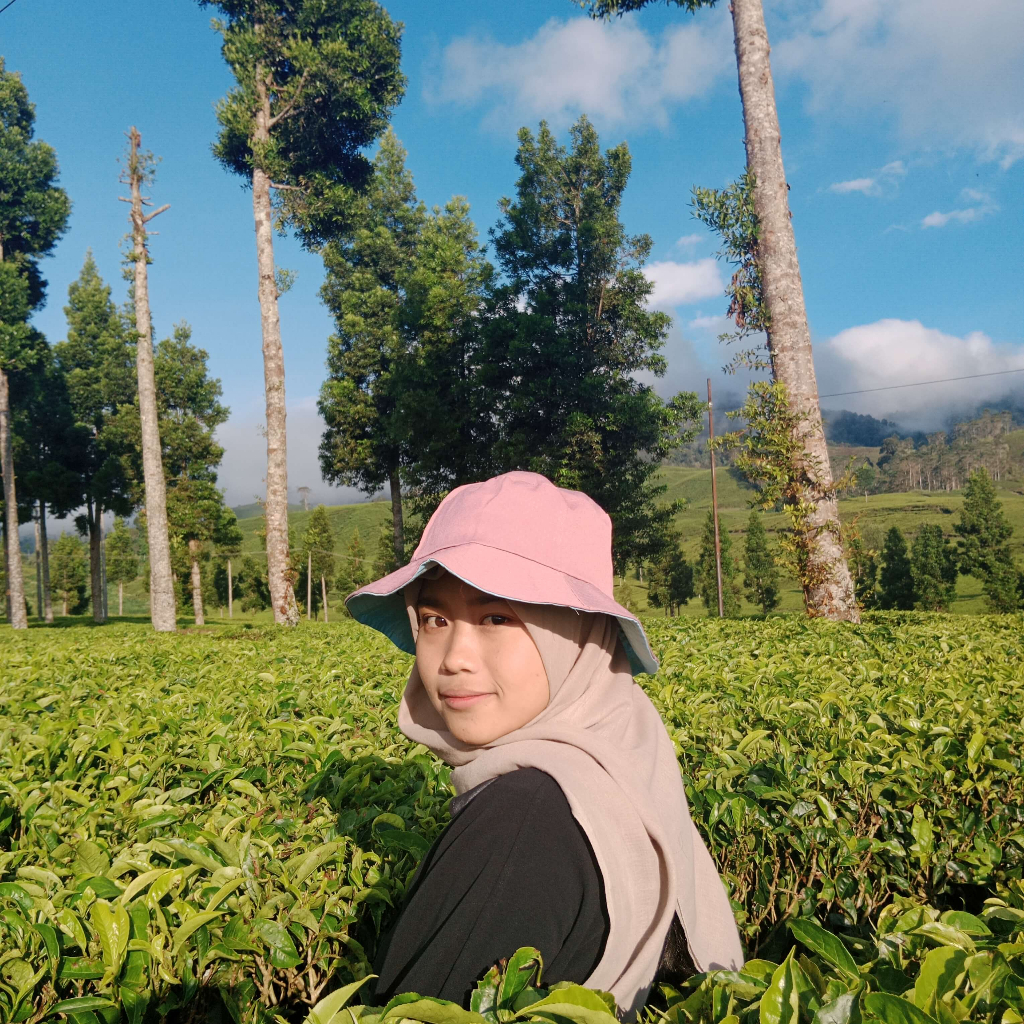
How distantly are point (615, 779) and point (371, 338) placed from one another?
989 inches

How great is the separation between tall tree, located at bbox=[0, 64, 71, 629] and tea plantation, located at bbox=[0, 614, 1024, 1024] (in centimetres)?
1835

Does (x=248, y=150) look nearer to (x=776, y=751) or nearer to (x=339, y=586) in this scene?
(x=776, y=751)

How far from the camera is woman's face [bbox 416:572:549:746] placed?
4.52ft

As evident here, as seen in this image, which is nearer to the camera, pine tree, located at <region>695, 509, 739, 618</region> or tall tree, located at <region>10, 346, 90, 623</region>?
tall tree, located at <region>10, 346, 90, 623</region>

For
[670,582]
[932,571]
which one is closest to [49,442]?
[670,582]

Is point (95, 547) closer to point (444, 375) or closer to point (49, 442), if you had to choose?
point (49, 442)

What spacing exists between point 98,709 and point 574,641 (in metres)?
2.44

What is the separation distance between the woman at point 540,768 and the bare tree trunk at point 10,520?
2023 cm

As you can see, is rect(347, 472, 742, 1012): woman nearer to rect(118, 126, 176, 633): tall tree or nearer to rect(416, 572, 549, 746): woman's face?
rect(416, 572, 549, 746): woman's face

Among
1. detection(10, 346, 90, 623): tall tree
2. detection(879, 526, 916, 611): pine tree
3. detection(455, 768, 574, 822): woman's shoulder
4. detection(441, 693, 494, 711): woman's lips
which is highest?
detection(10, 346, 90, 623): tall tree

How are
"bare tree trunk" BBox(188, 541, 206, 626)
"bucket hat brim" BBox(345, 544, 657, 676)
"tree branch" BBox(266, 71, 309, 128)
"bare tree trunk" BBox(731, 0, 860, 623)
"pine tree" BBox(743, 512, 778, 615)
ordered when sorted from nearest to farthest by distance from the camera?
"bucket hat brim" BBox(345, 544, 657, 676) → "bare tree trunk" BBox(731, 0, 860, 623) → "tree branch" BBox(266, 71, 309, 128) → "bare tree trunk" BBox(188, 541, 206, 626) → "pine tree" BBox(743, 512, 778, 615)

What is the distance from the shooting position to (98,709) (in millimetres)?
2959

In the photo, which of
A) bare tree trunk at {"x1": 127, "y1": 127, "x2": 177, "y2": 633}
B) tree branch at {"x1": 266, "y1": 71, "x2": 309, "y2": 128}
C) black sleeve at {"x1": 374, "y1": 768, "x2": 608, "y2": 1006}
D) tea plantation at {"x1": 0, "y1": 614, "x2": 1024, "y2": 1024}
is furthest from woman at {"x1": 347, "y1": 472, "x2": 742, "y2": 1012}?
tree branch at {"x1": 266, "y1": 71, "x2": 309, "y2": 128}

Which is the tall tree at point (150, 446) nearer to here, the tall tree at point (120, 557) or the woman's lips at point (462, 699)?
the woman's lips at point (462, 699)
